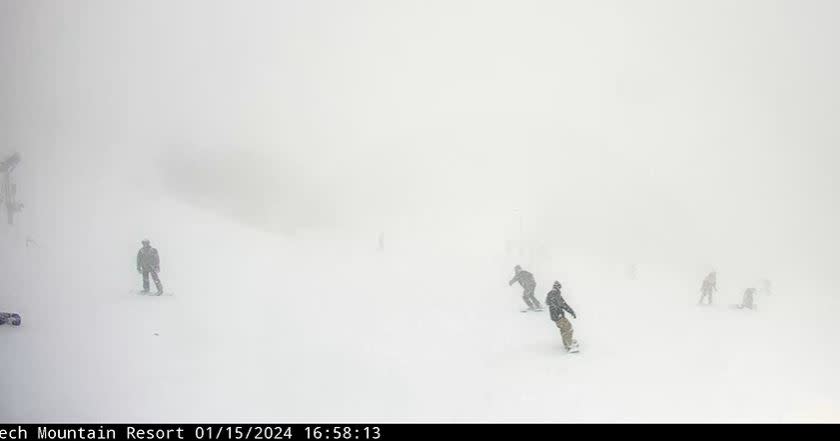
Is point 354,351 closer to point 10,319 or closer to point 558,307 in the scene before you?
Answer: point 558,307

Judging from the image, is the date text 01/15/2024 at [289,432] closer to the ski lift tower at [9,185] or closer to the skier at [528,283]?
the skier at [528,283]

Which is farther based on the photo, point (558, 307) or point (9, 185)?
point (9, 185)

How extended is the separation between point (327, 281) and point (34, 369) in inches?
418

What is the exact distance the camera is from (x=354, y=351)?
469 inches

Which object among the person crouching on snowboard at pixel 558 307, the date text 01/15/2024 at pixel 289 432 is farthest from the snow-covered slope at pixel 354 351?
the person crouching on snowboard at pixel 558 307

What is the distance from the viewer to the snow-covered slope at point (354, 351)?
9273 millimetres

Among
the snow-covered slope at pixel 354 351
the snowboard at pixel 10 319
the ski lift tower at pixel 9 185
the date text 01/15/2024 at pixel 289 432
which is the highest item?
the ski lift tower at pixel 9 185

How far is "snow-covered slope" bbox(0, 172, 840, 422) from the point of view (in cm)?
927

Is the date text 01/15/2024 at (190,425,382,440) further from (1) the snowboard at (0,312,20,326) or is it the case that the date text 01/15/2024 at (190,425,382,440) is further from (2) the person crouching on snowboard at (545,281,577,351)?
(1) the snowboard at (0,312,20,326)

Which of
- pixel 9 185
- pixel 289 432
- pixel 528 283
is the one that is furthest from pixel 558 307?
pixel 9 185

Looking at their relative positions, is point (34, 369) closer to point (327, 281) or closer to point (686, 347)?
point (327, 281)

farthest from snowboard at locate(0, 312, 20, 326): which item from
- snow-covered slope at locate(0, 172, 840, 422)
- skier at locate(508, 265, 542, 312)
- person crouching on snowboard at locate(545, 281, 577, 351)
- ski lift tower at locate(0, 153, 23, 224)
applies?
skier at locate(508, 265, 542, 312)

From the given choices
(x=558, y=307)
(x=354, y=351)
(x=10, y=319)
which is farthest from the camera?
(x=354, y=351)

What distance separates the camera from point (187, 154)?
55000mm
